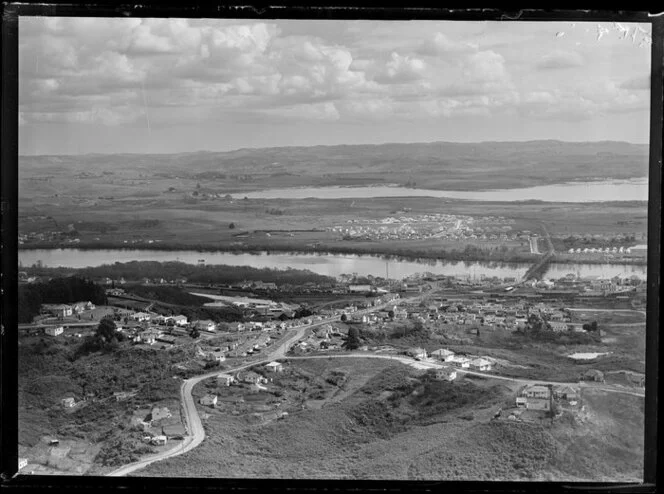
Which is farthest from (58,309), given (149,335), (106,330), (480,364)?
(480,364)

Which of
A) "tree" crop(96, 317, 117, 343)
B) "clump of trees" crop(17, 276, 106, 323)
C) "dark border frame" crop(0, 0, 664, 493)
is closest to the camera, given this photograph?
"dark border frame" crop(0, 0, 664, 493)

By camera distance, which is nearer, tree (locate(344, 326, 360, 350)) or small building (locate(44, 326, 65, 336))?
small building (locate(44, 326, 65, 336))

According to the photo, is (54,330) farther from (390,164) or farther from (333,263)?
(390,164)

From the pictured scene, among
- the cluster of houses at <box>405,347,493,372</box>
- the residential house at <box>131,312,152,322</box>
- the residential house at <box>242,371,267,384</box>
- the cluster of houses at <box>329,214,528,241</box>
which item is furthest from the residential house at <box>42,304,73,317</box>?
the cluster of houses at <box>405,347,493,372</box>

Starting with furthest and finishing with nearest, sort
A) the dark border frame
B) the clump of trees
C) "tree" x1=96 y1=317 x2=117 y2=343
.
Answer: "tree" x1=96 y1=317 x2=117 y2=343, the clump of trees, the dark border frame

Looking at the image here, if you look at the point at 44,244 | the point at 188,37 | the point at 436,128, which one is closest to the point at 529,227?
the point at 436,128

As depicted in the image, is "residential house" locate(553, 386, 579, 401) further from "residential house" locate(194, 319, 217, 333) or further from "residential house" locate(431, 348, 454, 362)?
"residential house" locate(194, 319, 217, 333)
